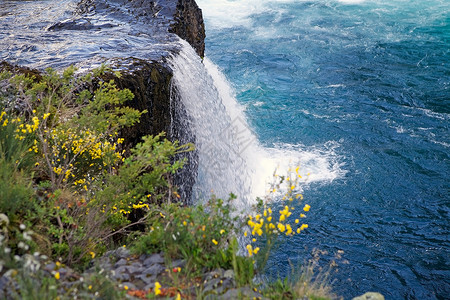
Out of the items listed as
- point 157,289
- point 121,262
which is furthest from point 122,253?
point 157,289

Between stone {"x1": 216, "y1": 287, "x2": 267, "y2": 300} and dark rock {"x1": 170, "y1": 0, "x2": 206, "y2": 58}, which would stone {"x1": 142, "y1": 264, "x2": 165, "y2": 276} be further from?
dark rock {"x1": 170, "y1": 0, "x2": 206, "y2": 58}

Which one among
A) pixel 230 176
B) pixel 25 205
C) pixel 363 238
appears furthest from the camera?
pixel 230 176

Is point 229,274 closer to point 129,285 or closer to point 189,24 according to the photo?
point 129,285

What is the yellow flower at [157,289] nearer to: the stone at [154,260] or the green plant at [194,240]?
the green plant at [194,240]

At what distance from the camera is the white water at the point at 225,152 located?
696 cm

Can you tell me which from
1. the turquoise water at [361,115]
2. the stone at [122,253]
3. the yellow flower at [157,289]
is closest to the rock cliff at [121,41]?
the turquoise water at [361,115]

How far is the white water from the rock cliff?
237 mm

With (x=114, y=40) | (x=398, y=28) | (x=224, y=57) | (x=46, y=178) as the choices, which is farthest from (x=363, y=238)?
(x=398, y=28)

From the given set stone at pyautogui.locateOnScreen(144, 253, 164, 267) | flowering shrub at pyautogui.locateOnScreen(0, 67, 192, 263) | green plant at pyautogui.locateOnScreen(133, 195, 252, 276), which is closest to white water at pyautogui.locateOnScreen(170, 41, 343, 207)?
flowering shrub at pyautogui.locateOnScreen(0, 67, 192, 263)

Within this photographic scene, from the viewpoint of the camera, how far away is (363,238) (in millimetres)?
6508

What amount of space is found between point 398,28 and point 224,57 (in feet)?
19.5

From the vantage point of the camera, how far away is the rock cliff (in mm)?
6176

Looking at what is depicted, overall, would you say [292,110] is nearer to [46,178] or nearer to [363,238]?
[363,238]

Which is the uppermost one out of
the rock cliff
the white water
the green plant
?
the rock cliff
